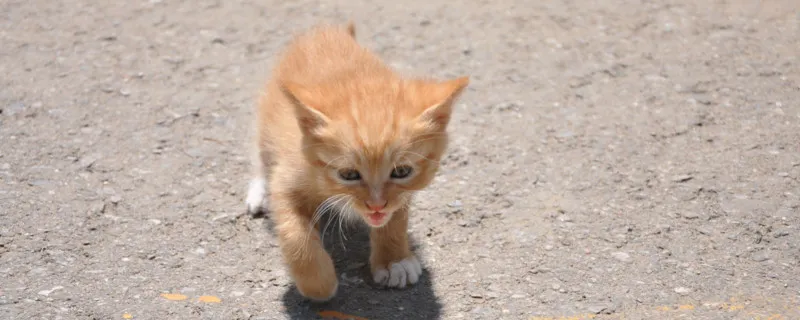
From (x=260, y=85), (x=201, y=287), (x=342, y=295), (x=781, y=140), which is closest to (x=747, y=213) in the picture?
(x=781, y=140)

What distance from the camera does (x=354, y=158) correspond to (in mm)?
2943

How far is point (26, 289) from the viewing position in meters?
3.17

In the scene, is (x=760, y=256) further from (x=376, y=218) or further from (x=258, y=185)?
(x=258, y=185)

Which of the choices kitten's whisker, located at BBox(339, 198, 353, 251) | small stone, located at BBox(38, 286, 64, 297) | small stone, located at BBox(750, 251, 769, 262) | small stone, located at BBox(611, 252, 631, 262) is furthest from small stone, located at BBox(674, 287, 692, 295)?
small stone, located at BBox(38, 286, 64, 297)

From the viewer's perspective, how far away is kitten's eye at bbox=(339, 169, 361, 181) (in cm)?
300

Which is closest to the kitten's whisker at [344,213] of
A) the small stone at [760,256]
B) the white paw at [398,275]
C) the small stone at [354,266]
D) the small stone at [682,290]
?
the small stone at [354,266]

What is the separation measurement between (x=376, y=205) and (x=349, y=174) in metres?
0.14

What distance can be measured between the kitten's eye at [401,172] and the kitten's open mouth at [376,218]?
0.13 m

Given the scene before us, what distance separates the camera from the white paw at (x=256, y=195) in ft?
12.4

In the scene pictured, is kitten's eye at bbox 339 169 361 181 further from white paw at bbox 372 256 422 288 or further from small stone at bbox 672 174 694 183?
small stone at bbox 672 174 694 183

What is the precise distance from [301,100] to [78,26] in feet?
9.61

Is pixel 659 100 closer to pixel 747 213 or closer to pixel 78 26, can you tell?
pixel 747 213

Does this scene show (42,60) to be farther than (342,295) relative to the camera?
Yes

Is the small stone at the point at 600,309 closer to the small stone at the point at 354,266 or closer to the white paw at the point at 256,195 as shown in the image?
the small stone at the point at 354,266
